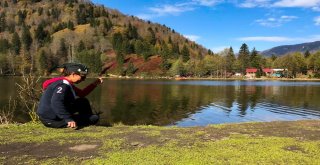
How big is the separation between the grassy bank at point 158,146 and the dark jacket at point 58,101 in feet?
1.78

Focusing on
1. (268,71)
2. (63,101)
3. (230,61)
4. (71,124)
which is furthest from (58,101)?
(268,71)

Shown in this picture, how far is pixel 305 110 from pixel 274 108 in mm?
4434

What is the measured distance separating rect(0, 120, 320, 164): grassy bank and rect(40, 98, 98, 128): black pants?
0.76ft

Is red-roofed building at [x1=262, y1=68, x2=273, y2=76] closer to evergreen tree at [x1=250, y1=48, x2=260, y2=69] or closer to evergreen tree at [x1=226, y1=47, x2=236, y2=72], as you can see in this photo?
evergreen tree at [x1=250, y1=48, x2=260, y2=69]

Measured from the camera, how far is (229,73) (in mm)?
196875

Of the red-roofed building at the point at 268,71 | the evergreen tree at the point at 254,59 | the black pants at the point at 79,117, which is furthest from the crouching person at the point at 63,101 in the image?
the red-roofed building at the point at 268,71

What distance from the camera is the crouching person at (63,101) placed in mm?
10133

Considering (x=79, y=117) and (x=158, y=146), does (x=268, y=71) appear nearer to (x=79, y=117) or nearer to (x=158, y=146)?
(x=79, y=117)

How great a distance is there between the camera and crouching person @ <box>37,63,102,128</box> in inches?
399

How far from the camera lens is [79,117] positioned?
11570mm

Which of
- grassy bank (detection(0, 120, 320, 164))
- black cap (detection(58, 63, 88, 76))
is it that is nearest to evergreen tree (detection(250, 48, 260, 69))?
grassy bank (detection(0, 120, 320, 164))

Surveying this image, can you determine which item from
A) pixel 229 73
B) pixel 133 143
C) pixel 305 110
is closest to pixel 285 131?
pixel 133 143

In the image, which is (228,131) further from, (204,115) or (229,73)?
(229,73)

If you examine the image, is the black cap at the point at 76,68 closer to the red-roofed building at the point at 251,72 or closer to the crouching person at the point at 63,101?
the crouching person at the point at 63,101
